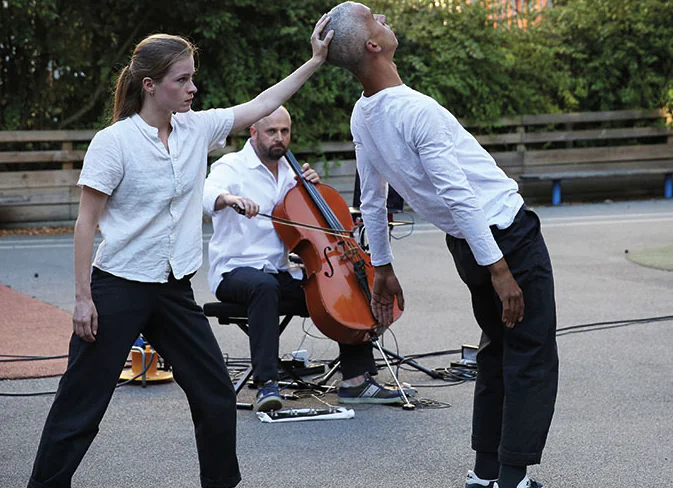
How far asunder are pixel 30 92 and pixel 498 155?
717cm

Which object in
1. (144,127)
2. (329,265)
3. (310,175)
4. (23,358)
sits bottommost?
(23,358)

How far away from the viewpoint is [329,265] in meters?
5.17

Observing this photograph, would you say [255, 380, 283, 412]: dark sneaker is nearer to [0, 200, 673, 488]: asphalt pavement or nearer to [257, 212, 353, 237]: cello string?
[0, 200, 673, 488]: asphalt pavement

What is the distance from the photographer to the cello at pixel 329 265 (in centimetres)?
509

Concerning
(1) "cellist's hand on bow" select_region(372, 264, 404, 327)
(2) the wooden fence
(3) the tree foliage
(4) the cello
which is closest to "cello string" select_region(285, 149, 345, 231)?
(4) the cello

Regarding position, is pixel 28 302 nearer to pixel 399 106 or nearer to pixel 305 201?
pixel 305 201

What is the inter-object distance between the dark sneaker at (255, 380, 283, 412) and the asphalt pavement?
0.09 m

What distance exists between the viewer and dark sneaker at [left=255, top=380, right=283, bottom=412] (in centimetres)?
493

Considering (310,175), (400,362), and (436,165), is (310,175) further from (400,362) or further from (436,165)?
(436,165)

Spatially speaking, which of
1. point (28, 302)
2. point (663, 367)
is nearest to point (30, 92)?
point (28, 302)

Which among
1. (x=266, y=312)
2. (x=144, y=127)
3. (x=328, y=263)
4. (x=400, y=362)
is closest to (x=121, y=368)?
(x=144, y=127)

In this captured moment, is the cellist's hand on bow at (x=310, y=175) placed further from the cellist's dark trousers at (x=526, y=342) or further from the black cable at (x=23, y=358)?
the cellist's dark trousers at (x=526, y=342)

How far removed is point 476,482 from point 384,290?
0.77 metres

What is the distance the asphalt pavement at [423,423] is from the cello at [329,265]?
441 mm
